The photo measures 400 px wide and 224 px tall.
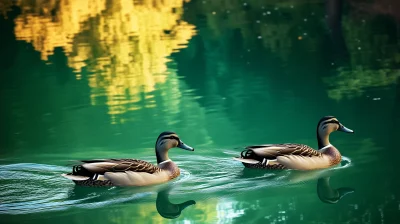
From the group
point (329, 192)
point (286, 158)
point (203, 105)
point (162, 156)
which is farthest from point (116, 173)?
point (203, 105)

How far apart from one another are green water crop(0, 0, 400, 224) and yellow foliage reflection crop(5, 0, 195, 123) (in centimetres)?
7

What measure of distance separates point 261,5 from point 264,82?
14341 mm

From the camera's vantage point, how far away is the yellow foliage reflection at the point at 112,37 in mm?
17406

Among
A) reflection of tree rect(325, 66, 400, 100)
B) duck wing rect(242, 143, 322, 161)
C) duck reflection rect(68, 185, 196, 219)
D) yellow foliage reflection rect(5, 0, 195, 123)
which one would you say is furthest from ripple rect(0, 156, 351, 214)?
reflection of tree rect(325, 66, 400, 100)

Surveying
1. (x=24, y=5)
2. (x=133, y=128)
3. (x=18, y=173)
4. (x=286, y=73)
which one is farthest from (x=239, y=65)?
(x=24, y=5)

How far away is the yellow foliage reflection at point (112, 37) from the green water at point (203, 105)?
0.07 m

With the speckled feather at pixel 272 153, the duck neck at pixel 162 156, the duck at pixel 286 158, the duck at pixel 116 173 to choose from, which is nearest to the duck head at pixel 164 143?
the duck neck at pixel 162 156

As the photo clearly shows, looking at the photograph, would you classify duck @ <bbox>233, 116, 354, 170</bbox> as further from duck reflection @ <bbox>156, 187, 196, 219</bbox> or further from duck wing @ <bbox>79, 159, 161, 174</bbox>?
duck wing @ <bbox>79, 159, 161, 174</bbox>

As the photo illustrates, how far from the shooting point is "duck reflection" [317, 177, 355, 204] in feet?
33.1

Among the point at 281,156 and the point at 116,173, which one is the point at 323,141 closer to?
the point at 281,156

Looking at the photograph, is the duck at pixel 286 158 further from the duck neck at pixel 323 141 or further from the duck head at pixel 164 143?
the duck head at pixel 164 143

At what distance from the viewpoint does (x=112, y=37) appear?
24.3 m

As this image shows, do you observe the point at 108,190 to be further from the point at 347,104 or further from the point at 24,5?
the point at 24,5

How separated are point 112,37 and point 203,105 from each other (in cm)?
922
